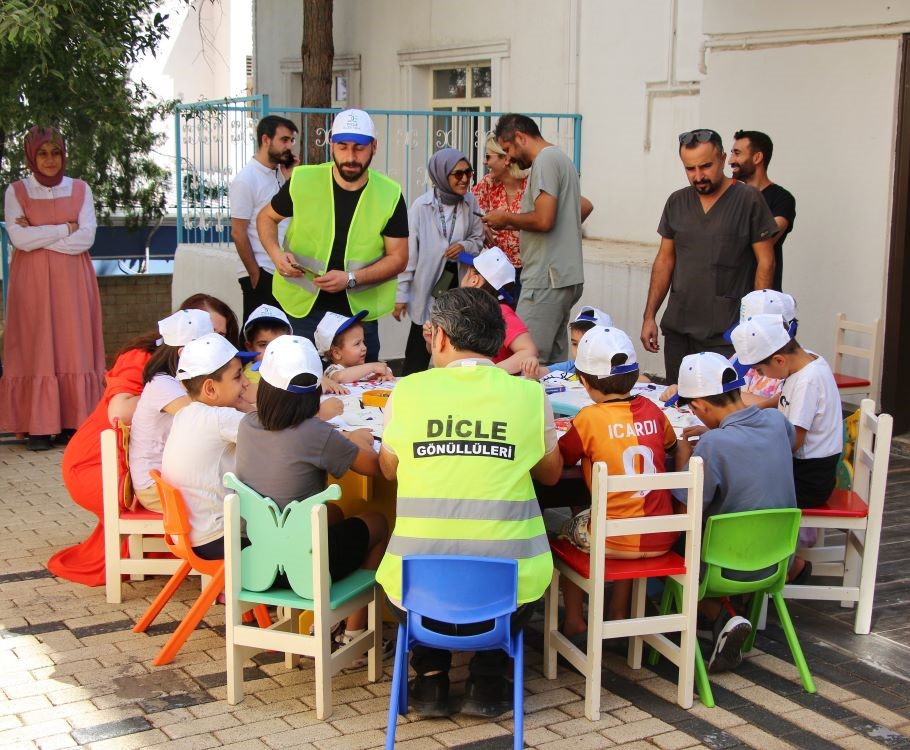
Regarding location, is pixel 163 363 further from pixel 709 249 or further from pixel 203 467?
pixel 709 249

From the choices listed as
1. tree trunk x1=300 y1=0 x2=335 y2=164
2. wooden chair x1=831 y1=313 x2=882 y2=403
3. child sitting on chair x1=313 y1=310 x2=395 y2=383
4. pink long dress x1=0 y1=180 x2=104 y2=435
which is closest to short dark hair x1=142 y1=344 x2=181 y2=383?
child sitting on chair x1=313 y1=310 x2=395 y2=383

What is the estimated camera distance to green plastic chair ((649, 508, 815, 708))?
4027mm

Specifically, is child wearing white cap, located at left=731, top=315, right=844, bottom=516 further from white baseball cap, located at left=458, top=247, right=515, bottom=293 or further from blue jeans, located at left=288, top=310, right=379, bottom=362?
blue jeans, located at left=288, top=310, right=379, bottom=362

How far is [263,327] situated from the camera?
215 inches

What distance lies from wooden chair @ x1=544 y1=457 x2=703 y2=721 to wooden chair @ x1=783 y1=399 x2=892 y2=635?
65 cm

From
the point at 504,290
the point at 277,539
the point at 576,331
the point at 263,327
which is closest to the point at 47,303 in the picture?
the point at 263,327

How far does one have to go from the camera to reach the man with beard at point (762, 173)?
6.84m

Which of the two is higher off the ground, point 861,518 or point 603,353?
point 603,353

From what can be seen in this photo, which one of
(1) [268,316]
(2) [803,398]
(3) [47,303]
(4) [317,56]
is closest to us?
(2) [803,398]

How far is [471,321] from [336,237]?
221cm

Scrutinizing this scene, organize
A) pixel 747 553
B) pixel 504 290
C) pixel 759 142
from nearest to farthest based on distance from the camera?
pixel 747 553 → pixel 504 290 → pixel 759 142

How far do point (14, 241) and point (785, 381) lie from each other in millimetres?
4931

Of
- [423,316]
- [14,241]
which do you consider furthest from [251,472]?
[14,241]

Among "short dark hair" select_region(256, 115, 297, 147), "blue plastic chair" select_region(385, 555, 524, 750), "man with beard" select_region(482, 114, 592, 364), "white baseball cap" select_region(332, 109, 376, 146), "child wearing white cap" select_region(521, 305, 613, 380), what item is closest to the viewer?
"blue plastic chair" select_region(385, 555, 524, 750)
